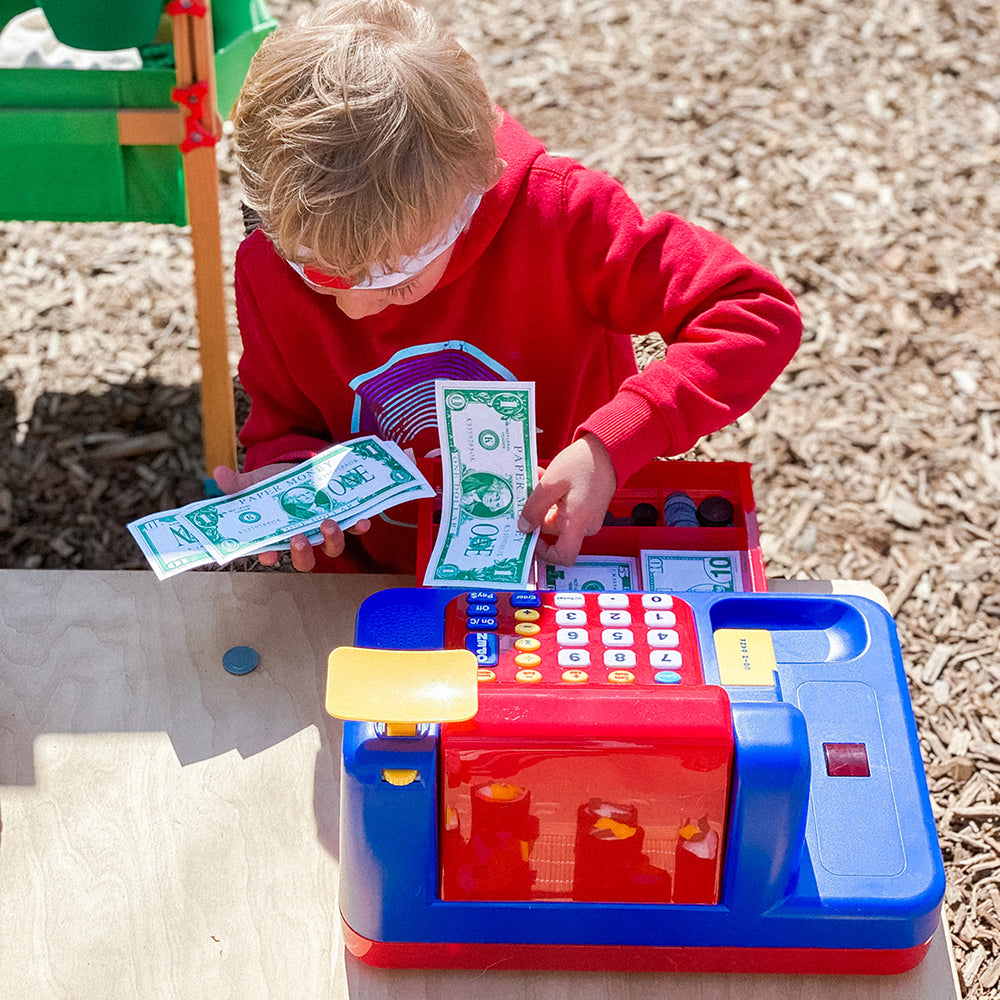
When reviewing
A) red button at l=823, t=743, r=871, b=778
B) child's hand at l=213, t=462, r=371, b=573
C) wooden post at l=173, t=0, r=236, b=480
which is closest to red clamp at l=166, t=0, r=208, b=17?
wooden post at l=173, t=0, r=236, b=480

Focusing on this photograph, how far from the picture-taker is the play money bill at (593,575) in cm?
141

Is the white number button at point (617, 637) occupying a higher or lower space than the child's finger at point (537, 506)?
higher

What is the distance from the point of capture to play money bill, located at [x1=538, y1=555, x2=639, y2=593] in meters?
1.41

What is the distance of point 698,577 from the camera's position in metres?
1.42

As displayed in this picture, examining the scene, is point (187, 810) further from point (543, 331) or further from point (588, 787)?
point (543, 331)

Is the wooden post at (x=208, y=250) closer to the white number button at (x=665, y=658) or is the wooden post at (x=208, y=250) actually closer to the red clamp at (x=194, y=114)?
the red clamp at (x=194, y=114)

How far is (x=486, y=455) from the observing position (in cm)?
147

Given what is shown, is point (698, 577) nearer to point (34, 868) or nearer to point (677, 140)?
point (34, 868)

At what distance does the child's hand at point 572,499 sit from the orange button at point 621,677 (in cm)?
30

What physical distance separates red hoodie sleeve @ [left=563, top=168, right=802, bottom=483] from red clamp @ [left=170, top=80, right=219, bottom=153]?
0.77 metres

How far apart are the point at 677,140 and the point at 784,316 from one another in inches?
68.7

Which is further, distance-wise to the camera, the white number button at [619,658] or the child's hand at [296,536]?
the child's hand at [296,536]

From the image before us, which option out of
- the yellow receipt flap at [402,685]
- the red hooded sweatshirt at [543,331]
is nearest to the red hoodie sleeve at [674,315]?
the red hooded sweatshirt at [543,331]

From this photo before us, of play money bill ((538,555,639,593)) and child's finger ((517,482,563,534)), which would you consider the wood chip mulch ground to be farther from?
child's finger ((517,482,563,534))
